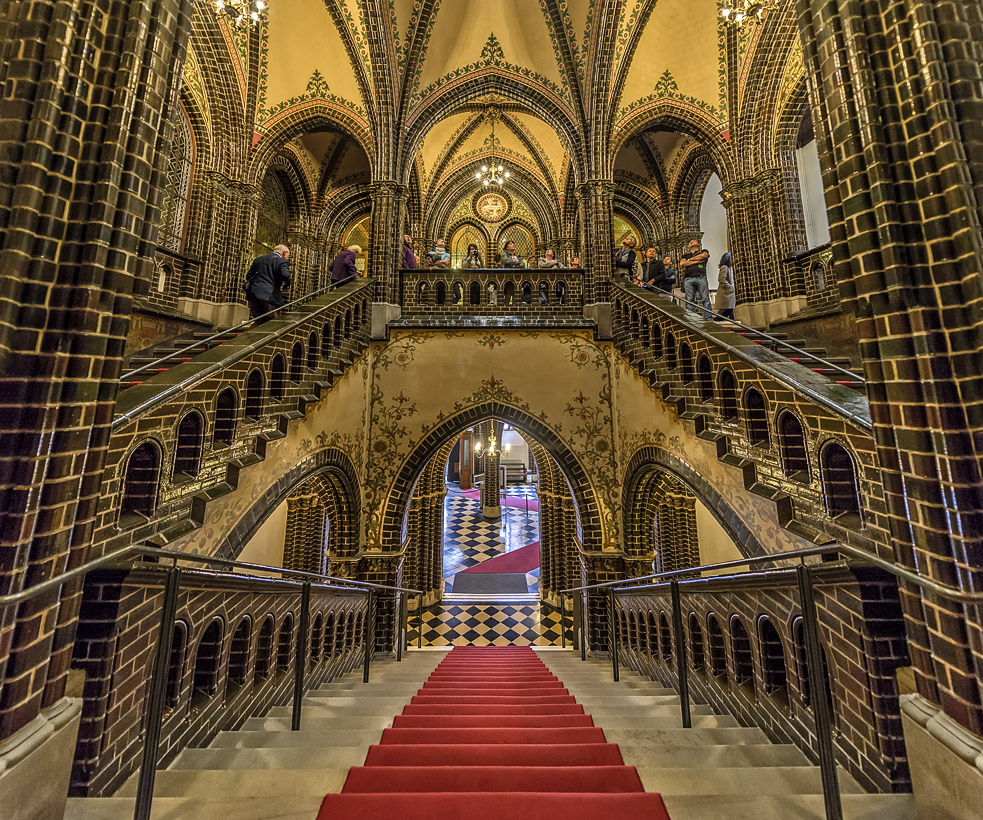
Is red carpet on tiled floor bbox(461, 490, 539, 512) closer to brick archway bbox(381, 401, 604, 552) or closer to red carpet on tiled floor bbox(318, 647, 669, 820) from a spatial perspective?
brick archway bbox(381, 401, 604, 552)

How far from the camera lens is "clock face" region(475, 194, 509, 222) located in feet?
48.0

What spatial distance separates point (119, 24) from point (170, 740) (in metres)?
3.32

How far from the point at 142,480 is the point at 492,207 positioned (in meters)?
14.1

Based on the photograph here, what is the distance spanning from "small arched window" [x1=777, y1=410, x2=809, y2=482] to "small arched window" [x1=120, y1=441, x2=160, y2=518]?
4.22 meters

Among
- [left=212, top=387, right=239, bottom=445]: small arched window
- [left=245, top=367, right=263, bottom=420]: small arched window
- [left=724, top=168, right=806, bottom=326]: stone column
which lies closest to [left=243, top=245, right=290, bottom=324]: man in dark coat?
[left=245, top=367, right=263, bottom=420]: small arched window

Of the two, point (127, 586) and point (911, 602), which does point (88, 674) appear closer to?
point (127, 586)

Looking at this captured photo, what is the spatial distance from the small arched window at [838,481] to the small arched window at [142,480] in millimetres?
4176

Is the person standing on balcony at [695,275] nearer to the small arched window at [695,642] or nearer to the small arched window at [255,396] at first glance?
the small arched window at [695,642]

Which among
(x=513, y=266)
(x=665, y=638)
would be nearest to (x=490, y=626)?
(x=665, y=638)

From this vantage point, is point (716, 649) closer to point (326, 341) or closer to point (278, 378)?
point (278, 378)

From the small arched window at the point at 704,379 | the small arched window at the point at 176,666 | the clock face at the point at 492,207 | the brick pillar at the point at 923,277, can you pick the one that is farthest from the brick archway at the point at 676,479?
the clock face at the point at 492,207

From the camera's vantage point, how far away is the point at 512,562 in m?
12.5

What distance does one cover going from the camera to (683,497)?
26.1 ft

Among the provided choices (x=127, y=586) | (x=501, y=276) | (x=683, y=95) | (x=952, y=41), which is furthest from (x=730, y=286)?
(x=127, y=586)
